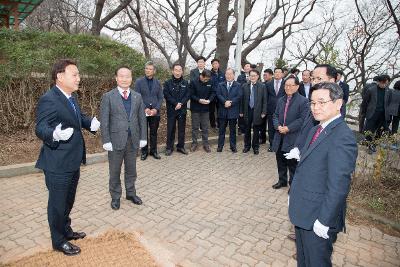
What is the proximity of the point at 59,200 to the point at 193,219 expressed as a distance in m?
2.01

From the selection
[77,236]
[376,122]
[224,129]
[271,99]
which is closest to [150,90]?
[224,129]

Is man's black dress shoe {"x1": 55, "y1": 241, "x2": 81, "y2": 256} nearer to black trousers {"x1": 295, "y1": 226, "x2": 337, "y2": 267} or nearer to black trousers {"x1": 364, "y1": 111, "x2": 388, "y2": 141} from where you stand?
black trousers {"x1": 295, "y1": 226, "x2": 337, "y2": 267}

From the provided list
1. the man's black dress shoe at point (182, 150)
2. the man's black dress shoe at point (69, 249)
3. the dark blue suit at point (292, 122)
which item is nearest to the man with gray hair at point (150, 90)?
the man's black dress shoe at point (182, 150)

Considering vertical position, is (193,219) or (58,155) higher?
(58,155)

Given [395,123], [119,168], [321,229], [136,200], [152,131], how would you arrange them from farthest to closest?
[395,123] → [152,131] → [136,200] → [119,168] → [321,229]

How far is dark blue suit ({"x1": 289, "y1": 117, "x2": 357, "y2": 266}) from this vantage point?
252 centimetres

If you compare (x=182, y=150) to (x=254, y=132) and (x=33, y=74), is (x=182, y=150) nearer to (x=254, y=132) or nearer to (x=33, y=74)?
(x=254, y=132)

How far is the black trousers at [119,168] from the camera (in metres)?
4.89

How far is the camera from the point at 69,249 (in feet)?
12.2

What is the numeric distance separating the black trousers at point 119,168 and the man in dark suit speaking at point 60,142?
1.16 m

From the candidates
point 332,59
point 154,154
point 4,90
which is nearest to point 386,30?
point 332,59

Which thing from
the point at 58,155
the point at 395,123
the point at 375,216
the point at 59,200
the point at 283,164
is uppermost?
the point at 58,155

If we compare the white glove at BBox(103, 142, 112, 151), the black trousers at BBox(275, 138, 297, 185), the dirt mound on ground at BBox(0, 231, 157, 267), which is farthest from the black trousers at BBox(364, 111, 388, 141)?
the dirt mound on ground at BBox(0, 231, 157, 267)

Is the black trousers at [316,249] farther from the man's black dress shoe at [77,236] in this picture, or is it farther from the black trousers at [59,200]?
the man's black dress shoe at [77,236]
